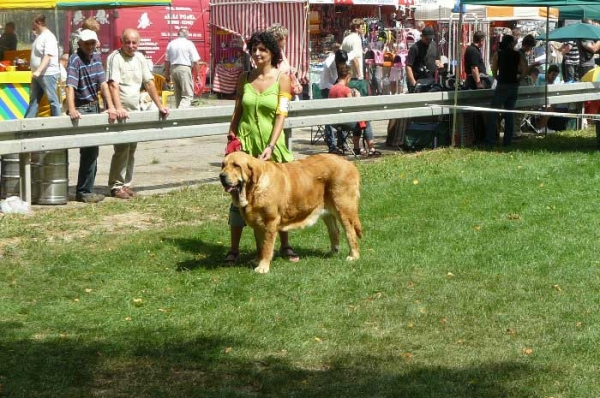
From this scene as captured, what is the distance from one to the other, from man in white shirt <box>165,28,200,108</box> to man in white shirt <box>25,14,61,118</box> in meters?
7.01

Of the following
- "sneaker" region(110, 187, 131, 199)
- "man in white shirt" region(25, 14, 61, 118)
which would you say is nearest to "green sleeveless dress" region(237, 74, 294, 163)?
"sneaker" region(110, 187, 131, 199)

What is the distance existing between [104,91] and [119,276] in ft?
14.0

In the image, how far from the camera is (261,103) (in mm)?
9078

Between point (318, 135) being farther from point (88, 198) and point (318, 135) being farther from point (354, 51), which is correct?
point (88, 198)

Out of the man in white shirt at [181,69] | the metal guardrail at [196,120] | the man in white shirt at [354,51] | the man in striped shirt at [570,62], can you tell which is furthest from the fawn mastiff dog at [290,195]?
the man in striped shirt at [570,62]

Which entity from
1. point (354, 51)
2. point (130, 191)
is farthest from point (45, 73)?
point (354, 51)

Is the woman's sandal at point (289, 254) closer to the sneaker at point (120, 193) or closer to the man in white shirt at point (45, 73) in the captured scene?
the sneaker at point (120, 193)

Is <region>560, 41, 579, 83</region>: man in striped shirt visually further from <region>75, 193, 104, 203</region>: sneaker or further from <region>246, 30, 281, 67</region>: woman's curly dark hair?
<region>246, 30, 281, 67</region>: woman's curly dark hair

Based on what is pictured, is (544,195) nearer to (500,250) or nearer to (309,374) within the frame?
(500,250)

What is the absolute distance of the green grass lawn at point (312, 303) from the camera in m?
6.30

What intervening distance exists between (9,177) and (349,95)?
251 inches

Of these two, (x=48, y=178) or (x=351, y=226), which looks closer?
(x=351, y=226)

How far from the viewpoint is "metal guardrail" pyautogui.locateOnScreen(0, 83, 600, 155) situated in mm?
11766

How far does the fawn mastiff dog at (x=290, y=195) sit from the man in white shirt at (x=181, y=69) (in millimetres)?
13392
